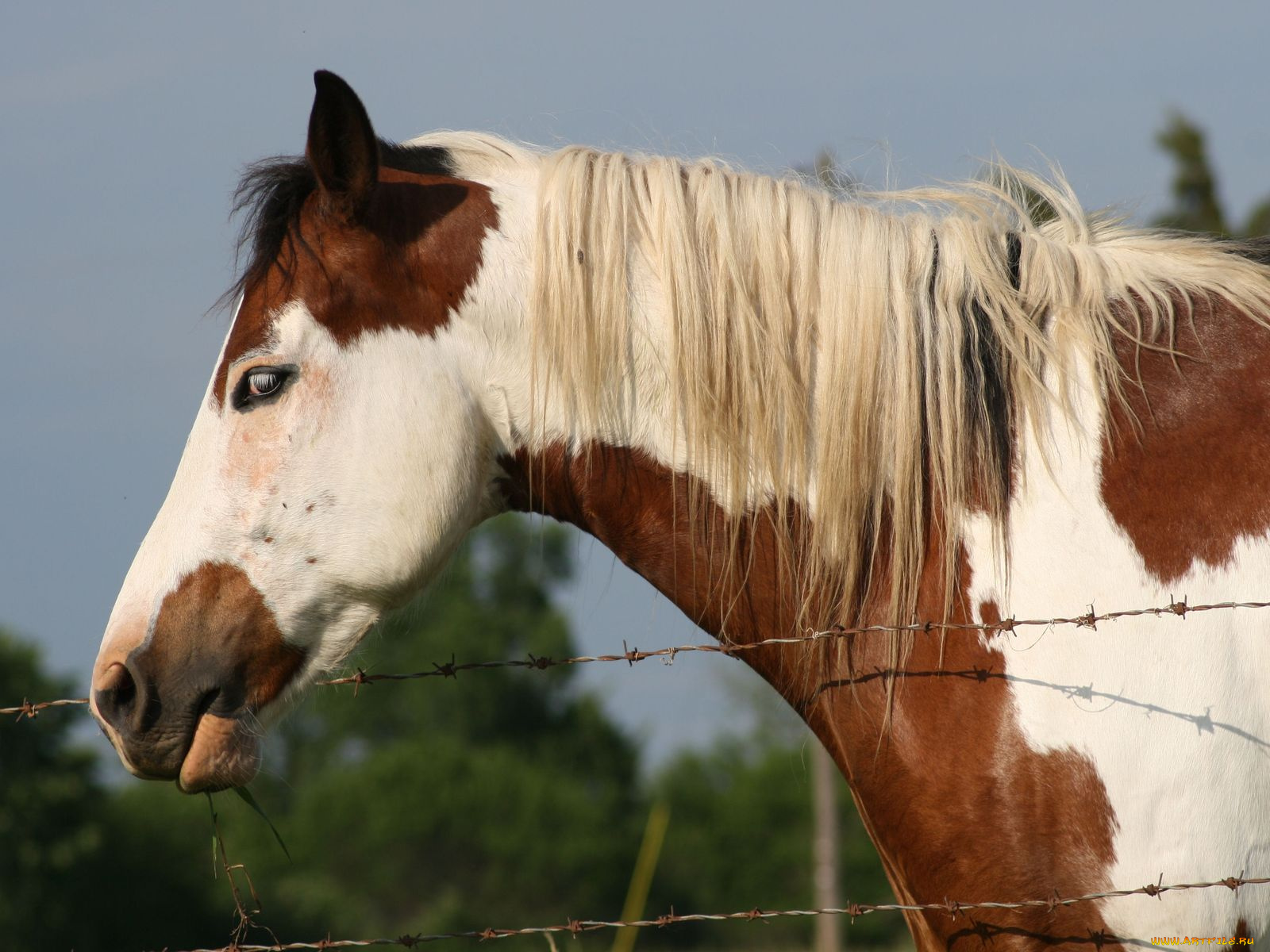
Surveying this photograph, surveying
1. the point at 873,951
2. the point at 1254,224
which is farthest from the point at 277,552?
the point at 873,951

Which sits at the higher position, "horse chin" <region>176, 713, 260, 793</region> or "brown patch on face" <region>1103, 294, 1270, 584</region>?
"brown patch on face" <region>1103, 294, 1270, 584</region>

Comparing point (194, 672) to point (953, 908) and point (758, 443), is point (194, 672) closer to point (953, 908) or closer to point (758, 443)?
point (758, 443)

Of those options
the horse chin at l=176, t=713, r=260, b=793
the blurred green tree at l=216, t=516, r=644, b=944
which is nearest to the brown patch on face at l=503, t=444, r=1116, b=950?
the horse chin at l=176, t=713, r=260, b=793

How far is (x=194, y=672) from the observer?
2.52m

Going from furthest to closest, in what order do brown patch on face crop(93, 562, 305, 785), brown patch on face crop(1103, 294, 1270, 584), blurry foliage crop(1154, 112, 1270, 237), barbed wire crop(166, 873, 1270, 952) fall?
1. blurry foliage crop(1154, 112, 1270, 237)
2. brown patch on face crop(93, 562, 305, 785)
3. brown patch on face crop(1103, 294, 1270, 584)
4. barbed wire crop(166, 873, 1270, 952)

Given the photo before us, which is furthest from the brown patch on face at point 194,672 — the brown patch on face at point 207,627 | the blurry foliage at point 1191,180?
the blurry foliage at point 1191,180

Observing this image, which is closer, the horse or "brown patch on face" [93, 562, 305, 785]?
the horse

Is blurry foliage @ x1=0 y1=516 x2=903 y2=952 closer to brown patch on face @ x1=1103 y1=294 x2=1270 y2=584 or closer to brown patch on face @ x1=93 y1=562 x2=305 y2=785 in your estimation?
brown patch on face @ x1=93 y1=562 x2=305 y2=785

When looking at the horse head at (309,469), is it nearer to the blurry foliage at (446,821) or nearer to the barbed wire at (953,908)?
the barbed wire at (953,908)

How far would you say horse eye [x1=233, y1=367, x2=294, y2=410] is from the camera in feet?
8.34

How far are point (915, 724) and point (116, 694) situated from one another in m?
1.63

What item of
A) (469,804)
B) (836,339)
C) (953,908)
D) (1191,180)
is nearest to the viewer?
(953,908)

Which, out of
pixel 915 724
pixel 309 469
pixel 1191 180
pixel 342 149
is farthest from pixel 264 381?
pixel 1191 180

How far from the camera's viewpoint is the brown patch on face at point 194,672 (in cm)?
252
